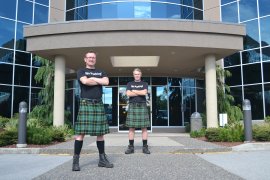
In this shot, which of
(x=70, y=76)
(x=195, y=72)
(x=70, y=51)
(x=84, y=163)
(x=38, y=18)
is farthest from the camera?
(x=38, y=18)

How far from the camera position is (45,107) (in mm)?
17312

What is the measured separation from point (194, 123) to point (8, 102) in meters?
12.7

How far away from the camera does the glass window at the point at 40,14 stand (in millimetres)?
22750

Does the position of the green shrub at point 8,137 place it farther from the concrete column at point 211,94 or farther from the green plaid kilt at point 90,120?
the concrete column at point 211,94

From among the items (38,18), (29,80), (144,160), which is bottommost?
(144,160)

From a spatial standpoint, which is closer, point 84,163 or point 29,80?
point 84,163

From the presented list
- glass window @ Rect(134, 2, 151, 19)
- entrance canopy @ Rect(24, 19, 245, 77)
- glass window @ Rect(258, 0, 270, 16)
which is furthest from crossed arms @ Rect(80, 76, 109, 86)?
glass window @ Rect(258, 0, 270, 16)

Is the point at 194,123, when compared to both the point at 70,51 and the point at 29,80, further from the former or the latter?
the point at 29,80

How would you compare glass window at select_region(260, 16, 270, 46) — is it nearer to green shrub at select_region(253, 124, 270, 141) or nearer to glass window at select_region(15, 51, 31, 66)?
Answer: green shrub at select_region(253, 124, 270, 141)

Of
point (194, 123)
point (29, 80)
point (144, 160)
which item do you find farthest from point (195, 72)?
point (144, 160)

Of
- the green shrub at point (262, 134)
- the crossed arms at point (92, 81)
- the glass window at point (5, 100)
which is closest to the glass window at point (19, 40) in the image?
the glass window at point (5, 100)

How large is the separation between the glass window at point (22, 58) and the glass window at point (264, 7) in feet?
53.6

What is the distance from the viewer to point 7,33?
827 inches

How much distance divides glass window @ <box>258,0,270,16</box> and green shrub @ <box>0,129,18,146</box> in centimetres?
1775
